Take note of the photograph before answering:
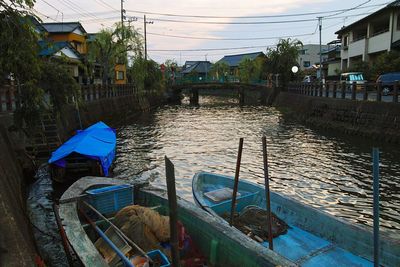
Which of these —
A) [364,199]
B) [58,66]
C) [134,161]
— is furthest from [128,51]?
[364,199]

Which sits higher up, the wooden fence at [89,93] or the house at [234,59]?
the house at [234,59]

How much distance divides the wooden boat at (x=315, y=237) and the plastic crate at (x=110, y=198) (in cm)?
173

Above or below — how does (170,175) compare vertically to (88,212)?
above

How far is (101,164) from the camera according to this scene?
40.1 feet

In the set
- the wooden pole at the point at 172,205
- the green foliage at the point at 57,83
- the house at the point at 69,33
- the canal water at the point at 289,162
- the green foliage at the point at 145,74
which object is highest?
the house at the point at 69,33

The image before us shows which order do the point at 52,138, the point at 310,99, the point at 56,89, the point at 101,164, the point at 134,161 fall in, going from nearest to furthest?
the point at 56,89
the point at 101,164
the point at 52,138
the point at 134,161
the point at 310,99

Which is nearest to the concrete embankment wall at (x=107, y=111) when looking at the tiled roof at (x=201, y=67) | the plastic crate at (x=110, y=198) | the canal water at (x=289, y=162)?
the canal water at (x=289, y=162)

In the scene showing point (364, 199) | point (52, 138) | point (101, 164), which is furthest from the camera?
point (52, 138)

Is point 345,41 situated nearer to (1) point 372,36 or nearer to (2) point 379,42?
(1) point 372,36

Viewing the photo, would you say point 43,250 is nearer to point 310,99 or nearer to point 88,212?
point 88,212

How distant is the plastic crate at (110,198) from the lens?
8031 mm

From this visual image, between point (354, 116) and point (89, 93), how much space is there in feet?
59.5

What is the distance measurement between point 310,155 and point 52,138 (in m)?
11.8

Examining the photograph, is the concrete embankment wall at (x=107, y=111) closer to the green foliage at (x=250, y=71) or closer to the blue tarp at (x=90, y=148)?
the blue tarp at (x=90, y=148)
